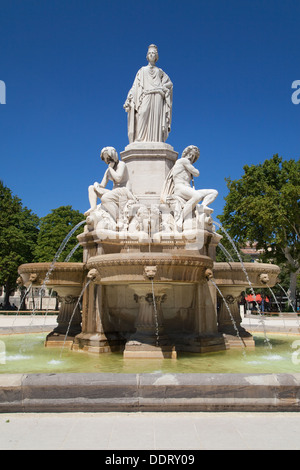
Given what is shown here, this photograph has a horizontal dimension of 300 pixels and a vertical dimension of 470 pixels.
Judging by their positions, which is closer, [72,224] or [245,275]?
[245,275]

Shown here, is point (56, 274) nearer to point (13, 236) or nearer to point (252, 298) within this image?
point (13, 236)

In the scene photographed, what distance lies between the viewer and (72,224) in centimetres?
4494

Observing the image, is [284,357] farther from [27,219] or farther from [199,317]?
[27,219]

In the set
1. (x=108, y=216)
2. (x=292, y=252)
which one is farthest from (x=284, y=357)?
(x=292, y=252)

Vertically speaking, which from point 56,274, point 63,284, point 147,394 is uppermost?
point 56,274

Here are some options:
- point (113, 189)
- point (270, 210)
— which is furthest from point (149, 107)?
point (270, 210)

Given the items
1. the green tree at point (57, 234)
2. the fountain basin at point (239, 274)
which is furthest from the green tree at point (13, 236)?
the fountain basin at point (239, 274)

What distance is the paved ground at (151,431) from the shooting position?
406 centimetres

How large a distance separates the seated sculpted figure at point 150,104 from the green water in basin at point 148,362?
6.86 m

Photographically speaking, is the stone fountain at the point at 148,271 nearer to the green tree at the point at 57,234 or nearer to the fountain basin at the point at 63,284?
the fountain basin at the point at 63,284

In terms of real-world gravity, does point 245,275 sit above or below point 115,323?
above

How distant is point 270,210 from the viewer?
33562 millimetres

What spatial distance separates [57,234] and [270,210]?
2126 centimetres
